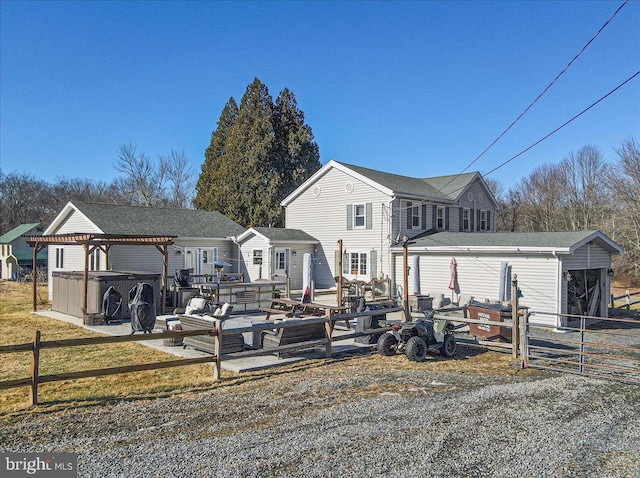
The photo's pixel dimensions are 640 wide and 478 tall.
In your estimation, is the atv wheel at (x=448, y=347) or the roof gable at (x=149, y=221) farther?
the roof gable at (x=149, y=221)

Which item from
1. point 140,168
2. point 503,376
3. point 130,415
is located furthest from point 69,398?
point 140,168

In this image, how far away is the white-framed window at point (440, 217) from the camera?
25.4m

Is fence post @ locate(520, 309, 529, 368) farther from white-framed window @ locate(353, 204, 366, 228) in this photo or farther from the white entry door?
the white entry door

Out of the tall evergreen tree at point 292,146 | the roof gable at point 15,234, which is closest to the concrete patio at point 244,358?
the tall evergreen tree at point 292,146

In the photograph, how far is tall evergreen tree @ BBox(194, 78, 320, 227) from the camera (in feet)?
117

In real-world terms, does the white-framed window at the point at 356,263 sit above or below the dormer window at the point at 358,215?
below

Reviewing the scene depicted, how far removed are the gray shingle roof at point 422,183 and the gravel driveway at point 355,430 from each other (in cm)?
1601

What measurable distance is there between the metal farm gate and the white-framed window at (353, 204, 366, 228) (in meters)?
11.0

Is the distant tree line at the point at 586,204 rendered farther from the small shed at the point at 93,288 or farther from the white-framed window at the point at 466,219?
the small shed at the point at 93,288

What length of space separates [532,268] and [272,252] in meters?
13.2

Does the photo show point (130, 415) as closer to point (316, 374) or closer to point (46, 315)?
point (316, 374)

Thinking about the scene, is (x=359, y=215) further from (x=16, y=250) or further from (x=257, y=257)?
(x=16, y=250)

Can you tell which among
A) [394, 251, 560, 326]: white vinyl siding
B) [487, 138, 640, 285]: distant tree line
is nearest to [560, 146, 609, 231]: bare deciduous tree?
[487, 138, 640, 285]: distant tree line

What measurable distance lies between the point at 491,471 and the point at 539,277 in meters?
12.6
